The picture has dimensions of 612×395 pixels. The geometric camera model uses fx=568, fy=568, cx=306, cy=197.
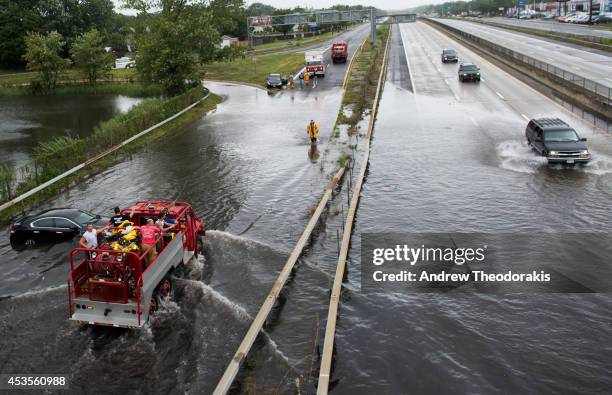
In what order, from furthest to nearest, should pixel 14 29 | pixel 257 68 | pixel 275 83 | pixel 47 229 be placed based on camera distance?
1. pixel 14 29
2. pixel 257 68
3. pixel 275 83
4. pixel 47 229

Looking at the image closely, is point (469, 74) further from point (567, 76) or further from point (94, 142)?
point (94, 142)

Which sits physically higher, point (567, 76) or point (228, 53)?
point (228, 53)

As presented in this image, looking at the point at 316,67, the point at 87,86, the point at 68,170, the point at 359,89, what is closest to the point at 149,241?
the point at 68,170

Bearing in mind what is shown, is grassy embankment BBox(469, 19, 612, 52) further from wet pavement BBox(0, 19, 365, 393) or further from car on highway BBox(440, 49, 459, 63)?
wet pavement BBox(0, 19, 365, 393)

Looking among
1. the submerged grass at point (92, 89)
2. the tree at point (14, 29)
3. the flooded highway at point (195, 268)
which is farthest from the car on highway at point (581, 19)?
the tree at point (14, 29)

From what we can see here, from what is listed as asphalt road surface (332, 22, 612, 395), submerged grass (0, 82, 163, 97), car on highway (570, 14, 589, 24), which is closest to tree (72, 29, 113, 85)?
submerged grass (0, 82, 163, 97)

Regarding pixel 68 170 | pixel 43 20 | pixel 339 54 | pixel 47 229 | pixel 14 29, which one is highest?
pixel 43 20

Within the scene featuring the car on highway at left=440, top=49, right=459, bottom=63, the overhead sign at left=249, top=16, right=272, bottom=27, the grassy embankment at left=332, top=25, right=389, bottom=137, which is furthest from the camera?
the overhead sign at left=249, top=16, right=272, bottom=27
